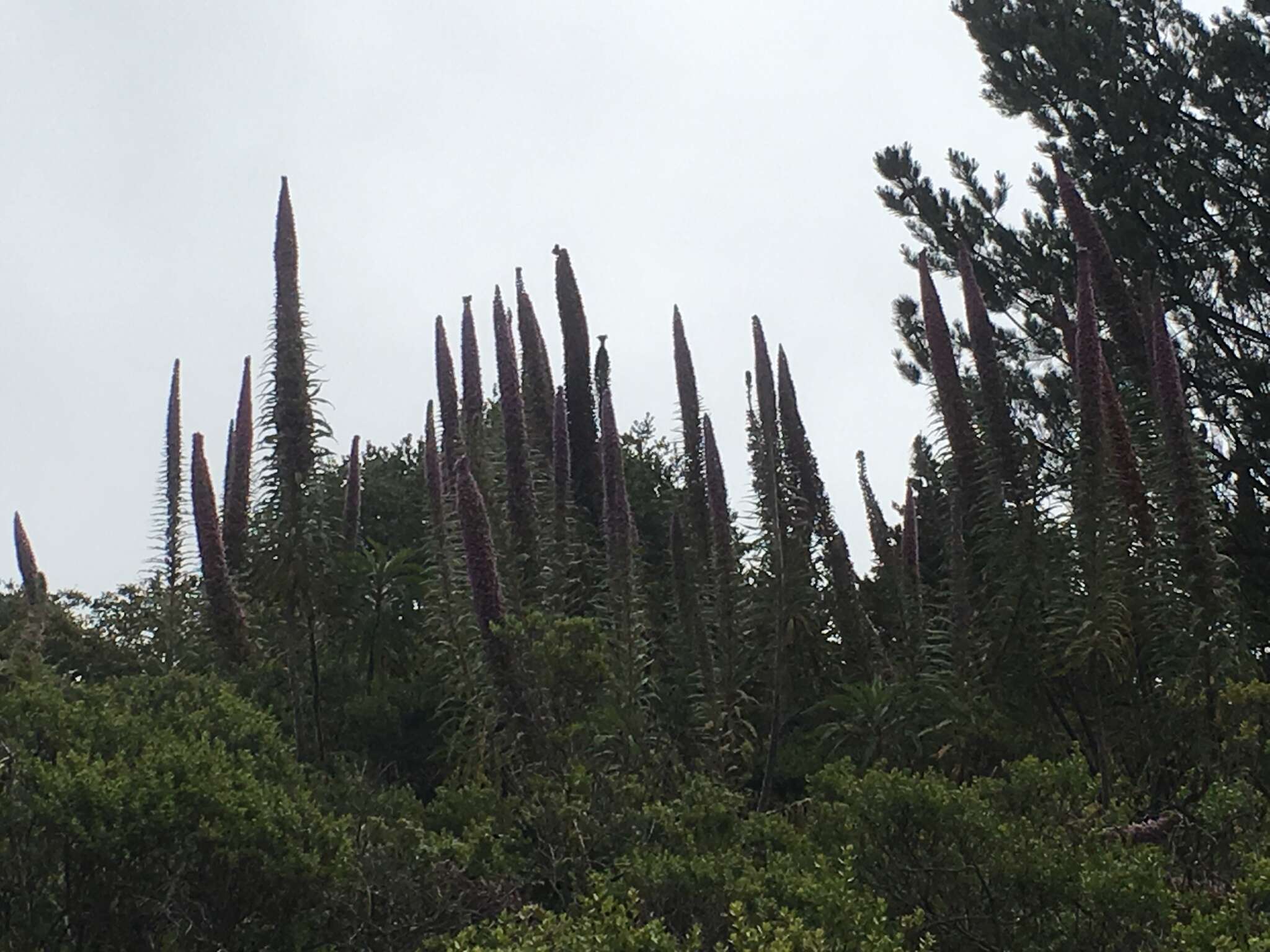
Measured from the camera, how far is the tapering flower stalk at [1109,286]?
14688 mm

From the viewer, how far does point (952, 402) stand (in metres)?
14.4

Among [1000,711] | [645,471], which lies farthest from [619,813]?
[645,471]

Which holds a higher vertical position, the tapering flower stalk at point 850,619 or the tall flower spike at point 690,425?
the tall flower spike at point 690,425

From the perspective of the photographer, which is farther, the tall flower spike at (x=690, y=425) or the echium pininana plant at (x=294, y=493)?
the tall flower spike at (x=690, y=425)

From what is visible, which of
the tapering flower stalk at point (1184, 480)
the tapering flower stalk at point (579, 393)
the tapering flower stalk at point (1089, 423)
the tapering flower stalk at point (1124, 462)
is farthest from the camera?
the tapering flower stalk at point (579, 393)

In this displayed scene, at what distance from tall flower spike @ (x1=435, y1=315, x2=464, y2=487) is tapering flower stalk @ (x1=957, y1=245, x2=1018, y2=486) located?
5787 mm

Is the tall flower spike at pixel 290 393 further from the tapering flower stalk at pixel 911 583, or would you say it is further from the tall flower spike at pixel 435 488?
the tapering flower stalk at pixel 911 583

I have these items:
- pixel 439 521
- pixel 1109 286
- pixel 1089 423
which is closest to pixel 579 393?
pixel 439 521

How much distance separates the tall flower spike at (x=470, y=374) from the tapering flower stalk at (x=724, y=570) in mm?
3206

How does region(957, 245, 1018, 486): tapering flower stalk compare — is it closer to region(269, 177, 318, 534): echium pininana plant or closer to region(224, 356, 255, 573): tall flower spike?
region(269, 177, 318, 534): echium pininana plant

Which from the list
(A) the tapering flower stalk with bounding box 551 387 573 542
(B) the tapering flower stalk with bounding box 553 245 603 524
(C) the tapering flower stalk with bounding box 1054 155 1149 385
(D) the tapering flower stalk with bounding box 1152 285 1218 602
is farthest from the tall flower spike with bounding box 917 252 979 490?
(B) the tapering flower stalk with bounding box 553 245 603 524

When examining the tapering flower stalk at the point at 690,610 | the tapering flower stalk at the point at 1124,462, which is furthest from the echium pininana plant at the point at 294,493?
the tapering flower stalk at the point at 1124,462

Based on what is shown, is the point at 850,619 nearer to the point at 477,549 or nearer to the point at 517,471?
the point at 517,471

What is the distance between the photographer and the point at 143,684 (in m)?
12.9
